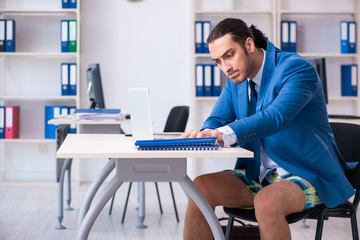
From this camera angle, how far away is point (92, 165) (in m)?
4.97

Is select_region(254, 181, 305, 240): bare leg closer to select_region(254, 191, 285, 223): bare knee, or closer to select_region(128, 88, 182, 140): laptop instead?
select_region(254, 191, 285, 223): bare knee

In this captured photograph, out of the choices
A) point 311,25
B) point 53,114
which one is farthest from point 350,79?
point 53,114

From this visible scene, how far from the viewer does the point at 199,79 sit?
4617 mm

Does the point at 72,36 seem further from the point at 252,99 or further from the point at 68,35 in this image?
the point at 252,99

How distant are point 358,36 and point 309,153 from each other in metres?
3.44

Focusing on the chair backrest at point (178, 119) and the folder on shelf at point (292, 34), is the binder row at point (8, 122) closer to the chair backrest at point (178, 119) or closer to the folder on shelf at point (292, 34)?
the chair backrest at point (178, 119)

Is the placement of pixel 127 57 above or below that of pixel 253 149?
above

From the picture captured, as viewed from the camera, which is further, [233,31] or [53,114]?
[53,114]

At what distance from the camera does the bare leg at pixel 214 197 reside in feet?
5.80

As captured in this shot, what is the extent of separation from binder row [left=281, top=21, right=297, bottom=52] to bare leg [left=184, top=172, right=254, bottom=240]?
3113mm

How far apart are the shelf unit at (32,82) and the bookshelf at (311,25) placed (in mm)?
1291

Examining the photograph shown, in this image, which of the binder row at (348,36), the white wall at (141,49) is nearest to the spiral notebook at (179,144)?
the white wall at (141,49)

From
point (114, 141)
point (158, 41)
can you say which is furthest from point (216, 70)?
point (114, 141)

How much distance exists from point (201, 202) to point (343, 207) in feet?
1.64
